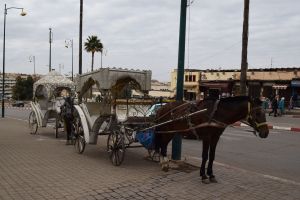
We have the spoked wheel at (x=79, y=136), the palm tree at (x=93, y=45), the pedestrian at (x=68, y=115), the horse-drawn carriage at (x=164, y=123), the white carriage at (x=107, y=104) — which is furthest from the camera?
the palm tree at (x=93, y=45)

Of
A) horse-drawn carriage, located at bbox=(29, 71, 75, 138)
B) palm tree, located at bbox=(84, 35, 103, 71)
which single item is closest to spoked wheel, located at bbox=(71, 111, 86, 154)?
horse-drawn carriage, located at bbox=(29, 71, 75, 138)

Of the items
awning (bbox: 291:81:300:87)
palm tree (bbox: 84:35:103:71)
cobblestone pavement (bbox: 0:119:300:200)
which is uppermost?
palm tree (bbox: 84:35:103:71)

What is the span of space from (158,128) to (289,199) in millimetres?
3402

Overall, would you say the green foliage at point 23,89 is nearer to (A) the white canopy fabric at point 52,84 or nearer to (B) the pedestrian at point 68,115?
(A) the white canopy fabric at point 52,84

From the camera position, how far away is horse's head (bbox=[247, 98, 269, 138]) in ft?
25.6

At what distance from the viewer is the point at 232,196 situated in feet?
23.4

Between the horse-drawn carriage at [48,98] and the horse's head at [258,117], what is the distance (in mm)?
9242

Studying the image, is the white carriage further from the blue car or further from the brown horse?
the brown horse

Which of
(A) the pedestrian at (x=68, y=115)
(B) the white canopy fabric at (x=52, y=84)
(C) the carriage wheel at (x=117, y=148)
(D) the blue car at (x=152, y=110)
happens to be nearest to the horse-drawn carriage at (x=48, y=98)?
(B) the white canopy fabric at (x=52, y=84)

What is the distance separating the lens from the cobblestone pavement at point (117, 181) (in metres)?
7.11

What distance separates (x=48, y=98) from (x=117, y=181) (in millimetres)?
9824

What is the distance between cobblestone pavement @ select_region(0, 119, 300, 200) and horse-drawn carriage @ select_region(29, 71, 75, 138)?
17.0ft

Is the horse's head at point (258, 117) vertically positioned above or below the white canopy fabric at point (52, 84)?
below

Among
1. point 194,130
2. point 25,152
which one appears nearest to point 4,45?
point 25,152
